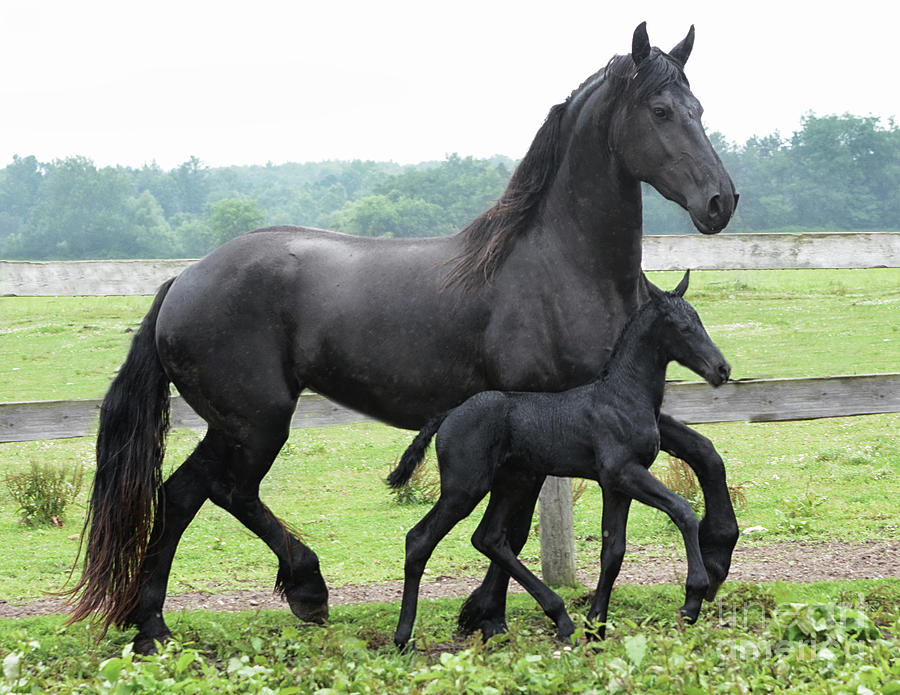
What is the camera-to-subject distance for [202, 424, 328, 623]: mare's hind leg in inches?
177

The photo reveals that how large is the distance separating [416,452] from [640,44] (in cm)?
184

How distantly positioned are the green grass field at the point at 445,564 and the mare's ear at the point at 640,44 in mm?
2133

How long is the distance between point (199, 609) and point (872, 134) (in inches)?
1440

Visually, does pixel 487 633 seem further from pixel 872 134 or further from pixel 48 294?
pixel 872 134

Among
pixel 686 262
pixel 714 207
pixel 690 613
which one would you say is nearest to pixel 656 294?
pixel 714 207

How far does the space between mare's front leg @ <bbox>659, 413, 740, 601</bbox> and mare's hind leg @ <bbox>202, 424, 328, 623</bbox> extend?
1.71 metres

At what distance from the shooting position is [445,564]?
6.44 meters

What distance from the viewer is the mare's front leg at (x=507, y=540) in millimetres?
4133

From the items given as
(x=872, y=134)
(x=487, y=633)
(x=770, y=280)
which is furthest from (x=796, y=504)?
(x=872, y=134)

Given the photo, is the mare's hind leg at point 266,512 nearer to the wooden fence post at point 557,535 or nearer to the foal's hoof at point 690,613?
the wooden fence post at point 557,535

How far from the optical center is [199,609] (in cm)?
540

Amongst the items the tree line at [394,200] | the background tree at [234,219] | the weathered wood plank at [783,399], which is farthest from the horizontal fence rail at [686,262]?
the background tree at [234,219]

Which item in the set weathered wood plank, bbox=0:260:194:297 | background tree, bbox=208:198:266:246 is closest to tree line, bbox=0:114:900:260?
background tree, bbox=208:198:266:246

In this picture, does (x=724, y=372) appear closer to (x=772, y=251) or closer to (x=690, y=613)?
(x=690, y=613)
